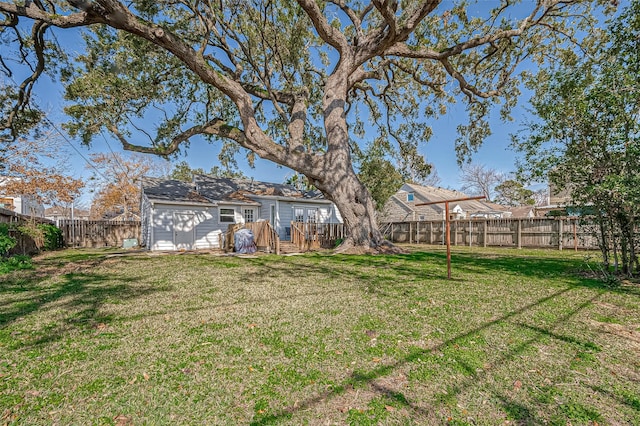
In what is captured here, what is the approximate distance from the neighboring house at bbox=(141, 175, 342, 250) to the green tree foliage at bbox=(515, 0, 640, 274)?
1183cm

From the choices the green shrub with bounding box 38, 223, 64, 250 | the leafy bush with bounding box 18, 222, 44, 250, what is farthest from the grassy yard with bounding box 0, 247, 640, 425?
the green shrub with bounding box 38, 223, 64, 250

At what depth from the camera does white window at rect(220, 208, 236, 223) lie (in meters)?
15.9

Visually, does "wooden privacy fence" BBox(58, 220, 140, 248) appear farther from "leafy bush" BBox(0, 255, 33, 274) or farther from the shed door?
"leafy bush" BBox(0, 255, 33, 274)

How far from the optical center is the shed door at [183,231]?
14.4 m

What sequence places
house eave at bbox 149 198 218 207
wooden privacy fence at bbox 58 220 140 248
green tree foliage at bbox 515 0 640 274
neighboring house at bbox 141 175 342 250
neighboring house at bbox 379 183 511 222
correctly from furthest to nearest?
neighboring house at bbox 379 183 511 222 < wooden privacy fence at bbox 58 220 140 248 < neighboring house at bbox 141 175 342 250 < house eave at bbox 149 198 218 207 < green tree foliage at bbox 515 0 640 274

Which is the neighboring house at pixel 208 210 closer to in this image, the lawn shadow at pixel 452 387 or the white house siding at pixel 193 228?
the white house siding at pixel 193 228

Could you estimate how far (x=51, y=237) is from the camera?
45.1 ft

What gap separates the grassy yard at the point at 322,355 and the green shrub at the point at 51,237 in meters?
10.0

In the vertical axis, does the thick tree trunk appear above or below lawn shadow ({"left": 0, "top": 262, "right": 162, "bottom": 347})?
above

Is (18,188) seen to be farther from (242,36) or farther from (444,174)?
(444,174)

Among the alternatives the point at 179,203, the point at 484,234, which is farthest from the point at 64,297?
the point at 484,234

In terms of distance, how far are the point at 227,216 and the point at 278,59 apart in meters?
8.64

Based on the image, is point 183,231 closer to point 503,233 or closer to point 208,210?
point 208,210

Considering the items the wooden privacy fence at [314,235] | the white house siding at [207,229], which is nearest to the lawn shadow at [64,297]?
the wooden privacy fence at [314,235]
